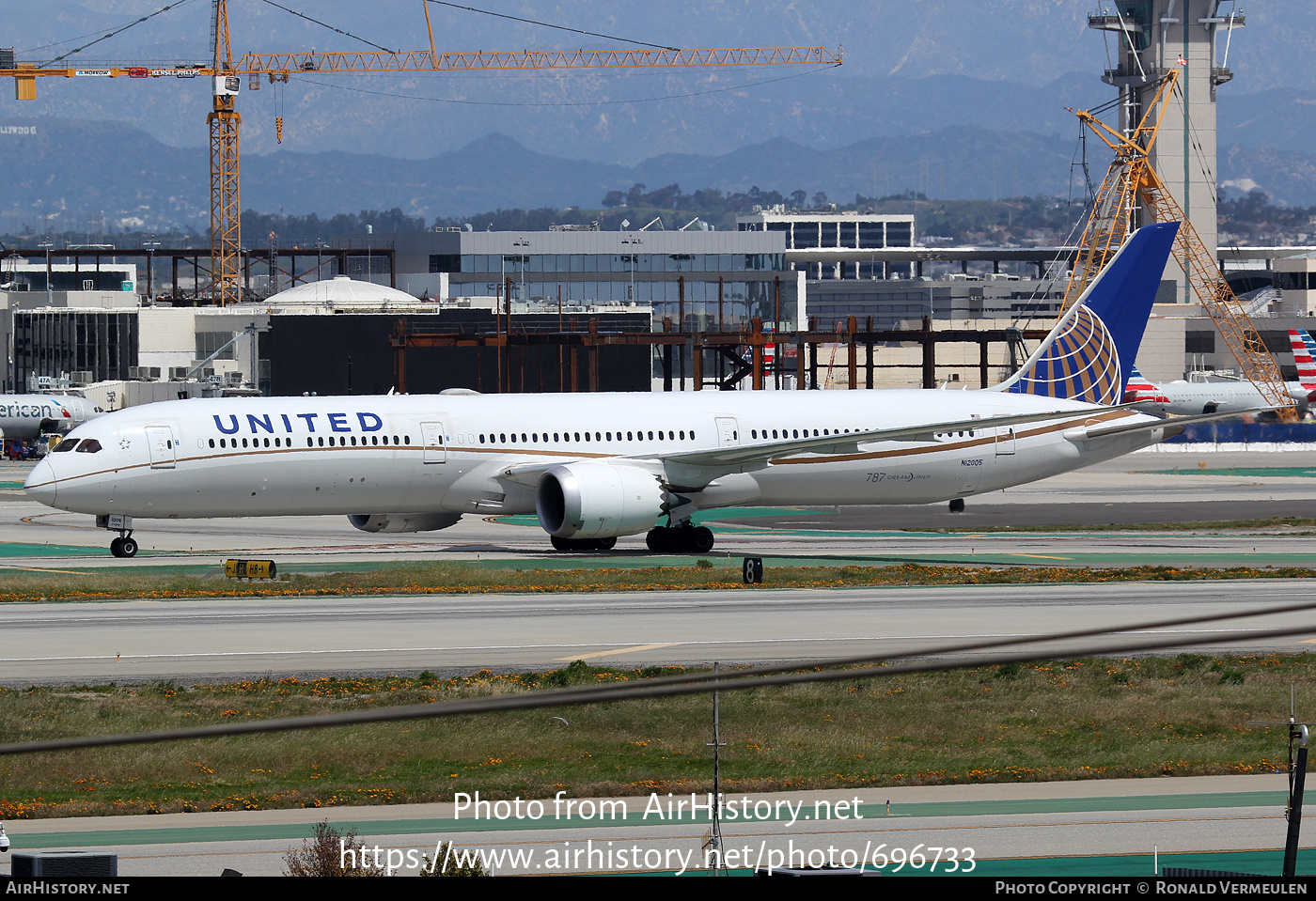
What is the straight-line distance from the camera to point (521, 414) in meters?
50.8

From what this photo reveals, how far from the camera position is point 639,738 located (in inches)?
988

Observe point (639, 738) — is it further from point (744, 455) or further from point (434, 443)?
point (434, 443)

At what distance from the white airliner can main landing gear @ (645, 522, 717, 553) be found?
6 centimetres

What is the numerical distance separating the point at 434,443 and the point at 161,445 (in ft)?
26.3

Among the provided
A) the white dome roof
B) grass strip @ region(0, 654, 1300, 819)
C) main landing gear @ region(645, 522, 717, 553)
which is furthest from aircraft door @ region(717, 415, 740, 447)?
the white dome roof

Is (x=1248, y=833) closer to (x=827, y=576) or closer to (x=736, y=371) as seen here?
(x=827, y=576)

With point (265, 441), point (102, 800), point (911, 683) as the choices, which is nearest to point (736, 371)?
point (265, 441)

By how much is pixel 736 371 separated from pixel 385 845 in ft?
351

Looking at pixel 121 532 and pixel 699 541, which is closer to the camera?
pixel 121 532

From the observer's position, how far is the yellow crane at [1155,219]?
15075 centimetres

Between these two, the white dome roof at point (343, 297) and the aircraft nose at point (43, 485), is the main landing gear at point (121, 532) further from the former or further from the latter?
the white dome roof at point (343, 297)

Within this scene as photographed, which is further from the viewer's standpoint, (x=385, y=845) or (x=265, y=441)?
(x=265, y=441)

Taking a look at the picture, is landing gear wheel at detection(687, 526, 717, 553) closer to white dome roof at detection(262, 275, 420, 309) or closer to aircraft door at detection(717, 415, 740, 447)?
aircraft door at detection(717, 415, 740, 447)

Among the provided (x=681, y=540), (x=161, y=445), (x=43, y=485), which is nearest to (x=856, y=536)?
(x=681, y=540)
